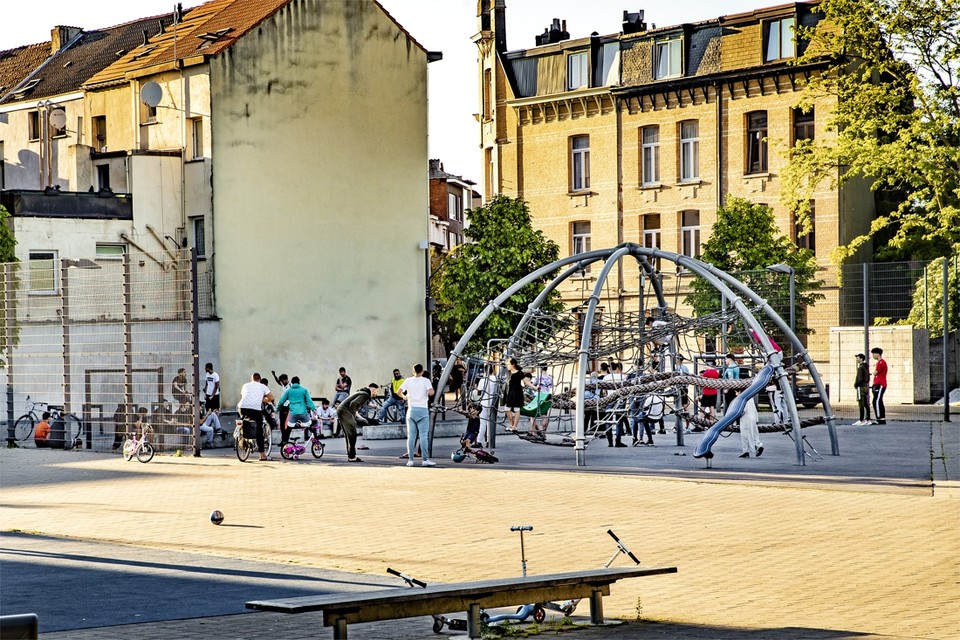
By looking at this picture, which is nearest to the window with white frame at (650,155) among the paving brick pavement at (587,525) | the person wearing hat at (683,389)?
the person wearing hat at (683,389)

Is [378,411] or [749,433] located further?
[378,411]

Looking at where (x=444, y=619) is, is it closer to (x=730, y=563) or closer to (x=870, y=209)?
(x=730, y=563)

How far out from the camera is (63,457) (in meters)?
27.6

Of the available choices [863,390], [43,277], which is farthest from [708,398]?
[43,277]

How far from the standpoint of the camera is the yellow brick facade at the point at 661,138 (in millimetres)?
53594

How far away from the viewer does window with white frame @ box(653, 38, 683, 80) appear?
5653 centimetres

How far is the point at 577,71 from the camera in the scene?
5944 centimetres

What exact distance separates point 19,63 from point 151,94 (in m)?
20.5

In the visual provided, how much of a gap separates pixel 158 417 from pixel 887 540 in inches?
706

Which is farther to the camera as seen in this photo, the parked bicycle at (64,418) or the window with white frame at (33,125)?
the window with white frame at (33,125)

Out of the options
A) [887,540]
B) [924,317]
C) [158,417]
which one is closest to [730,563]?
[887,540]

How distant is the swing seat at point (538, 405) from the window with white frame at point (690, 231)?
1019 inches

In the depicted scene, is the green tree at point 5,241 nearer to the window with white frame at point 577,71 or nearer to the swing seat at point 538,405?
the swing seat at point 538,405

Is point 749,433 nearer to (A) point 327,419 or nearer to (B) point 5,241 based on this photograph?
(A) point 327,419
